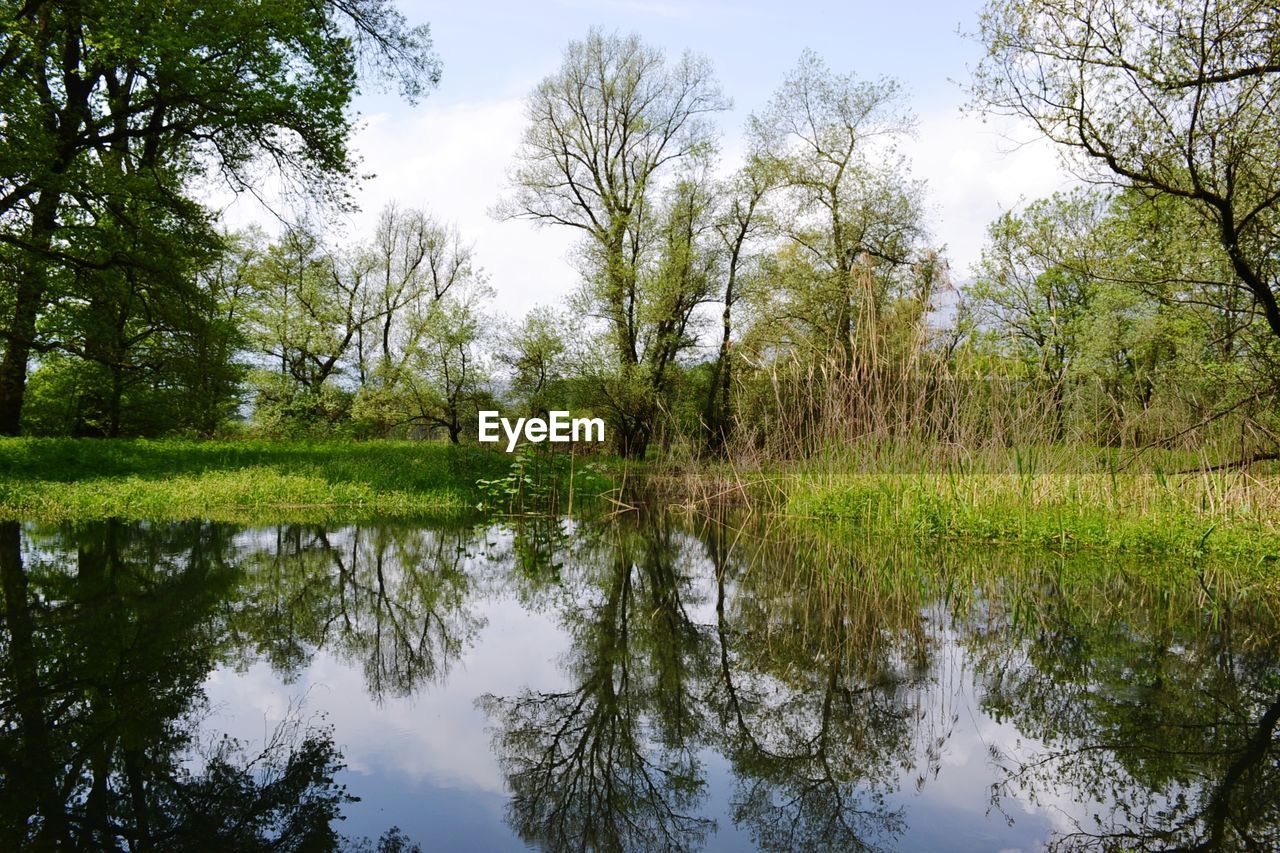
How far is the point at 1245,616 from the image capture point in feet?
15.6

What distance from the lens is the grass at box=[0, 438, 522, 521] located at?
10391mm

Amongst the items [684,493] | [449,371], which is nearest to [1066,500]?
[684,493]

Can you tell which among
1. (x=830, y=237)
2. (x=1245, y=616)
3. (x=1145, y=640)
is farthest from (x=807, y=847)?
(x=830, y=237)

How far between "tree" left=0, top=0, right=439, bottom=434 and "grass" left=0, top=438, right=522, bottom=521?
2144mm

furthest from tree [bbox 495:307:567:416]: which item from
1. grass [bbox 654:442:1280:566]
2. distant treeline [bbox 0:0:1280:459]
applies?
grass [bbox 654:442:1280:566]

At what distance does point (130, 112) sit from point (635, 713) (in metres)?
→ 14.5

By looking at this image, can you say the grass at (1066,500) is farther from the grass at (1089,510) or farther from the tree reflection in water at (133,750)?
the tree reflection in water at (133,750)

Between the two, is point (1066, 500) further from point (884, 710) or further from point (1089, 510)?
point (884, 710)

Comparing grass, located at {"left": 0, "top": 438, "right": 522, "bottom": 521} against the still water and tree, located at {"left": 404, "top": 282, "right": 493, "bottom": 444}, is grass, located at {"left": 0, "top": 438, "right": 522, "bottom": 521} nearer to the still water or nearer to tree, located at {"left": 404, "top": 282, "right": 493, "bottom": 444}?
the still water

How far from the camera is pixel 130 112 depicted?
12.6 metres

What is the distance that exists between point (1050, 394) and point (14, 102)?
14.9m

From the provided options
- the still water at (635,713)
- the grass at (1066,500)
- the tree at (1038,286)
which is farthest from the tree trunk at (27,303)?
the tree at (1038,286)

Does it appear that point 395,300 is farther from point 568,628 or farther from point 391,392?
point 568,628

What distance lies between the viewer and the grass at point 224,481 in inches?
409
